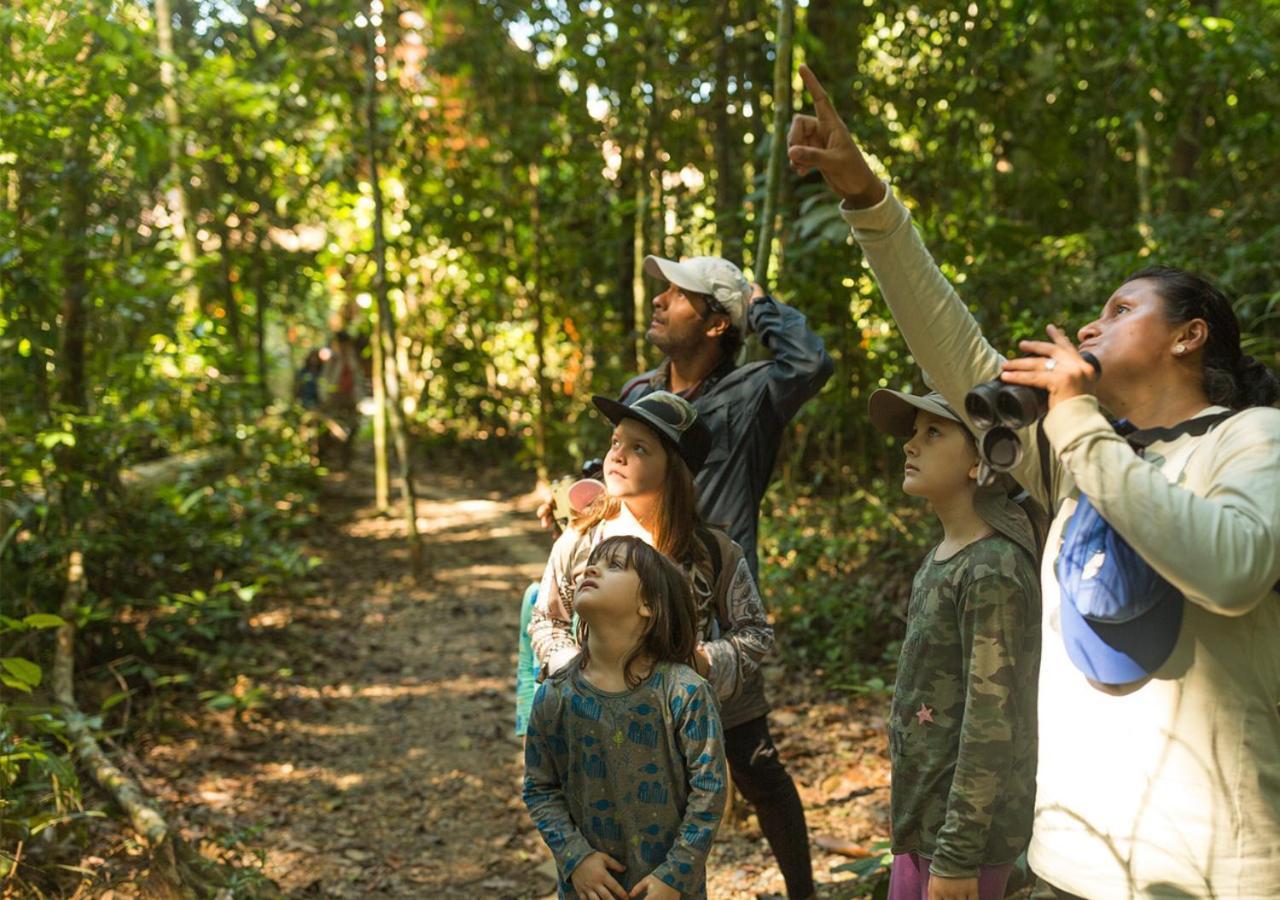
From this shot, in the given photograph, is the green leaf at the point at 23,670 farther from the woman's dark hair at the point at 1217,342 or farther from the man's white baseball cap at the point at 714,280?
the woman's dark hair at the point at 1217,342

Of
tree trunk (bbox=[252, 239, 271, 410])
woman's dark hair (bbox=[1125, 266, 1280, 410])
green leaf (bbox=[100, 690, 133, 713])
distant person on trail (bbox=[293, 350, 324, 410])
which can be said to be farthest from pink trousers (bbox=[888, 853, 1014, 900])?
distant person on trail (bbox=[293, 350, 324, 410])

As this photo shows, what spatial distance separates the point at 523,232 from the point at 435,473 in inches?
138

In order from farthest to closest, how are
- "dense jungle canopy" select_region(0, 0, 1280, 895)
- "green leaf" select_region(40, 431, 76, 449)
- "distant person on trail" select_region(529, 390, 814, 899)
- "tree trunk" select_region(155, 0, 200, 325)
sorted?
"tree trunk" select_region(155, 0, 200, 325) < "dense jungle canopy" select_region(0, 0, 1280, 895) < "green leaf" select_region(40, 431, 76, 449) < "distant person on trail" select_region(529, 390, 814, 899)

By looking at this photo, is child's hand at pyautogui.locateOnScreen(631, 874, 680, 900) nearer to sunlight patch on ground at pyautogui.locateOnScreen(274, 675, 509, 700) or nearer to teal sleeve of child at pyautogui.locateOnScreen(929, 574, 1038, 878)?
teal sleeve of child at pyautogui.locateOnScreen(929, 574, 1038, 878)

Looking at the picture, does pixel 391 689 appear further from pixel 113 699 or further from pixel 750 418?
pixel 750 418

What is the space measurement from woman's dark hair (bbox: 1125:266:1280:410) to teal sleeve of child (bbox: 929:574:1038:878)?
23.2 inches

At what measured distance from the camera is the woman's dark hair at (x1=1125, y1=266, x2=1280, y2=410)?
182 cm

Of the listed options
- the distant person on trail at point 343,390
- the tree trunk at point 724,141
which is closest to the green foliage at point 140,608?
the tree trunk at point 724,141

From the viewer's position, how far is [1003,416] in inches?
66.9

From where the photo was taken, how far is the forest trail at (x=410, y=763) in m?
4.26

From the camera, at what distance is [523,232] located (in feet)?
41.3

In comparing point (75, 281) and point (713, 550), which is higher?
point (75, 281)

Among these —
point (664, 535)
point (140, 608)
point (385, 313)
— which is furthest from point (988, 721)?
point (385, 313)

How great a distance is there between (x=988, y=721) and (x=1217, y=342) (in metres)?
0.83
